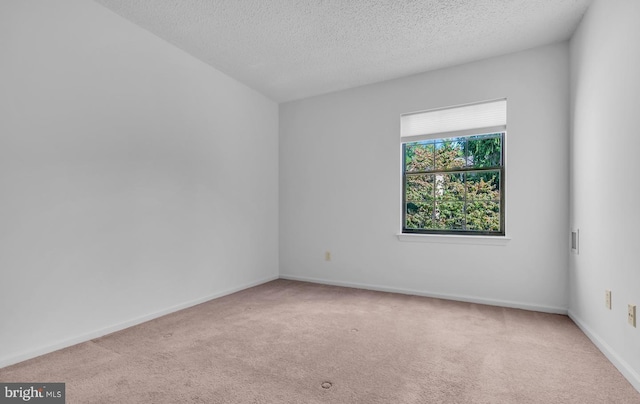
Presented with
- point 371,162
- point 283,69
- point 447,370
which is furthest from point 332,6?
point 447,370

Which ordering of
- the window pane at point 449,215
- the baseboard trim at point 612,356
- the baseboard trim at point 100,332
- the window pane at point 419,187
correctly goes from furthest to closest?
the window pane at point 419,187 → the window pane at point 449,215 → the baseboard trim at point 100,332 → the baseboard trim at point 612,356

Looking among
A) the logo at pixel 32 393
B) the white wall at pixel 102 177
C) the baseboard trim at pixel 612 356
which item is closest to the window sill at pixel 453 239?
the baseboard trim at pixel 612 356

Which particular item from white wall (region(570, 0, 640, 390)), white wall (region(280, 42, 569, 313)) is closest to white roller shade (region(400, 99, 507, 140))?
white wall (region(280, 42, 569, 313))

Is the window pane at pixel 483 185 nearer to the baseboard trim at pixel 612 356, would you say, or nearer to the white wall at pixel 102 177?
the baseboard trim at pixel 612 356

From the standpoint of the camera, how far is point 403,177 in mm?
4039

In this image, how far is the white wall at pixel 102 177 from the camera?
2.13 meters

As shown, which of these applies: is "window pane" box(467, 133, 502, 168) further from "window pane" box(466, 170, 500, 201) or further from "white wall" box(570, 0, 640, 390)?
"white wall" box(570, 0, 640, 390)

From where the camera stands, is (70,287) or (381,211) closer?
(70,287)

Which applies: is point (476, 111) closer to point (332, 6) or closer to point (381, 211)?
point (381, 211)

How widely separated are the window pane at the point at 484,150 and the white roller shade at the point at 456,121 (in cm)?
14

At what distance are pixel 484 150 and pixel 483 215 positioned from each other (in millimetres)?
745

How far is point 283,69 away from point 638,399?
3.95 m

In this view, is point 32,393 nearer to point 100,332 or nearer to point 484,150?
point 100,332

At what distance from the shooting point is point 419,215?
3957 mm
